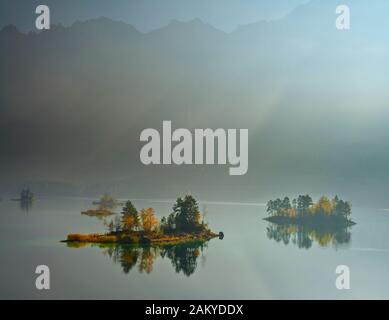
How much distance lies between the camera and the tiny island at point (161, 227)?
15.5ft

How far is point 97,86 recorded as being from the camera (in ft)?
15.8

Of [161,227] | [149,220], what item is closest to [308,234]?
[161,227]

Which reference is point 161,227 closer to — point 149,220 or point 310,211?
point 149,220

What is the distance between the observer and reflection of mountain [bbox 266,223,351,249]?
4723mm

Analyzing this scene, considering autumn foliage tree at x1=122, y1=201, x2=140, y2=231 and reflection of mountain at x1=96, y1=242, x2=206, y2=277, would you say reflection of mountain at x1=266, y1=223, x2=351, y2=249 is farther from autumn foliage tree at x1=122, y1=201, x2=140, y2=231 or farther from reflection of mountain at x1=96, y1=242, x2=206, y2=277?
autumn foliage tree at x1=122, y1=201, x2=140, y2=231

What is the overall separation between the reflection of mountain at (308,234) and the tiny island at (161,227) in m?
0.47

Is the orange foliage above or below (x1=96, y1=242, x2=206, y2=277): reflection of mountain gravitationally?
above

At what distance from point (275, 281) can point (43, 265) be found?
1889 millimetres

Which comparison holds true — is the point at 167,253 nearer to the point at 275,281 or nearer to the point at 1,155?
the point at 275,281

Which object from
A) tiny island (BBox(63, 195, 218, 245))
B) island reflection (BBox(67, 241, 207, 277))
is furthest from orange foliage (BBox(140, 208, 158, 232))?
island reflection (BBox(67, 241, 207, 277))

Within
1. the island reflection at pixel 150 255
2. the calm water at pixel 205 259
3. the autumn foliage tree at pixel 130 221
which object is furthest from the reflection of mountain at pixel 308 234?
the autumn foliage tree at pixel 130 221
